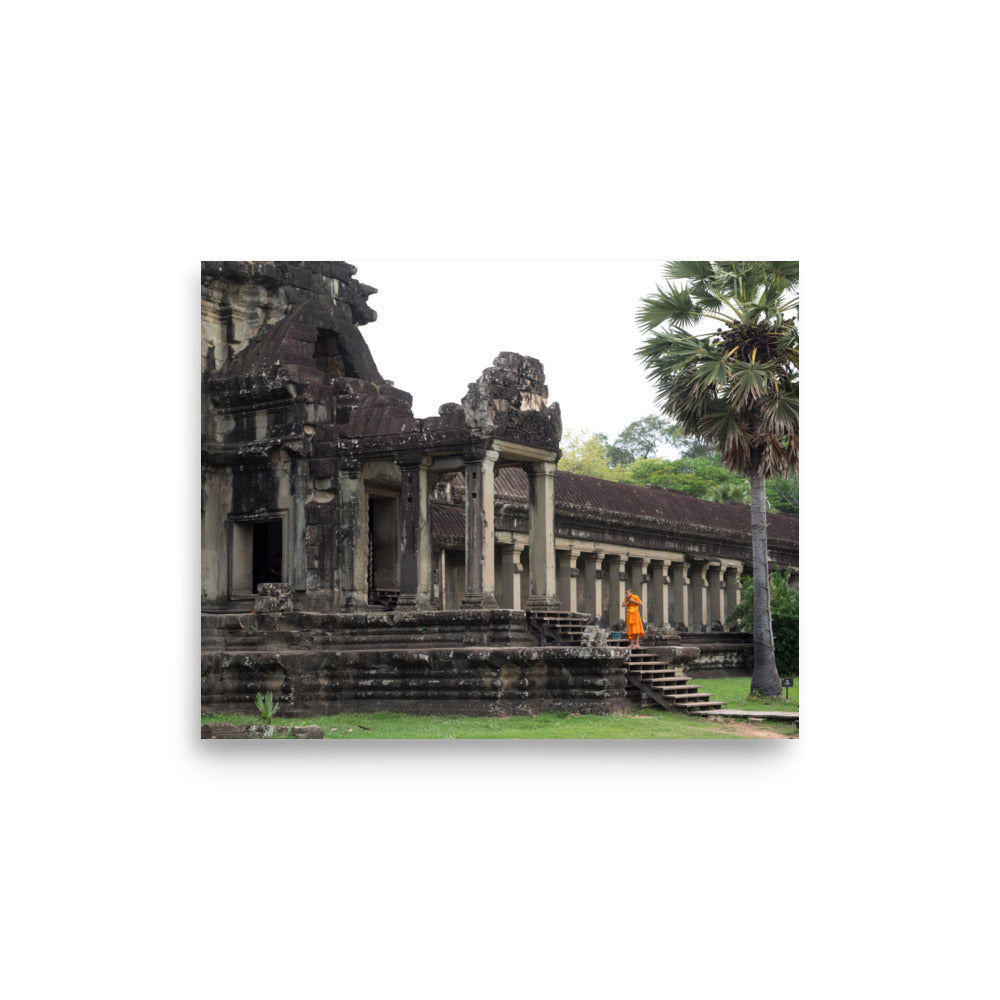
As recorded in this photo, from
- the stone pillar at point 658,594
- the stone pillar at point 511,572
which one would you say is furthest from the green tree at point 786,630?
the stone pillar at point 658,594

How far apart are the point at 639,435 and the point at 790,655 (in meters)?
7.62

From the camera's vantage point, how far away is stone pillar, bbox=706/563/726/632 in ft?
95.2

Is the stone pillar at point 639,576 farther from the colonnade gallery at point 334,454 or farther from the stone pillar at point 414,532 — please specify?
the stone pillar at point 414,532

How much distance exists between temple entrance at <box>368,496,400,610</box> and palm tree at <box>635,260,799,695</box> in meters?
4.03

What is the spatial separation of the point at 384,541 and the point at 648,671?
461 cm

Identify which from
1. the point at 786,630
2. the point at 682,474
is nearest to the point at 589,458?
the point at 682,474

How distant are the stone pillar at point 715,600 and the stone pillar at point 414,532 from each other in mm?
Result: 13187

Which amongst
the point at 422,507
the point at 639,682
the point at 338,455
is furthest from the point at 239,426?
the point at 639,682

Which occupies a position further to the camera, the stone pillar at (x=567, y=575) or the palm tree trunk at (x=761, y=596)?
the stone pillar at (x=567, y=575)

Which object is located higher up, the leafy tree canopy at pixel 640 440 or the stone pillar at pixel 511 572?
the leafy tree canopy at pixel 640 440

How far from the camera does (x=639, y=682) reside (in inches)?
603

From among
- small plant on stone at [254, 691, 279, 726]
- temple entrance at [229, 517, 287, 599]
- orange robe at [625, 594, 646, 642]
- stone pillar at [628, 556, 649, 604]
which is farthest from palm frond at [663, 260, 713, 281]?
stone pillar at [628, 556, 649, 604]

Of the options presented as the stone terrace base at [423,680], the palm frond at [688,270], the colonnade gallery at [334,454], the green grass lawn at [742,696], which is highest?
the palm frond at [688,270]

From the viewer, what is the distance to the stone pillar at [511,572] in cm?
2508
